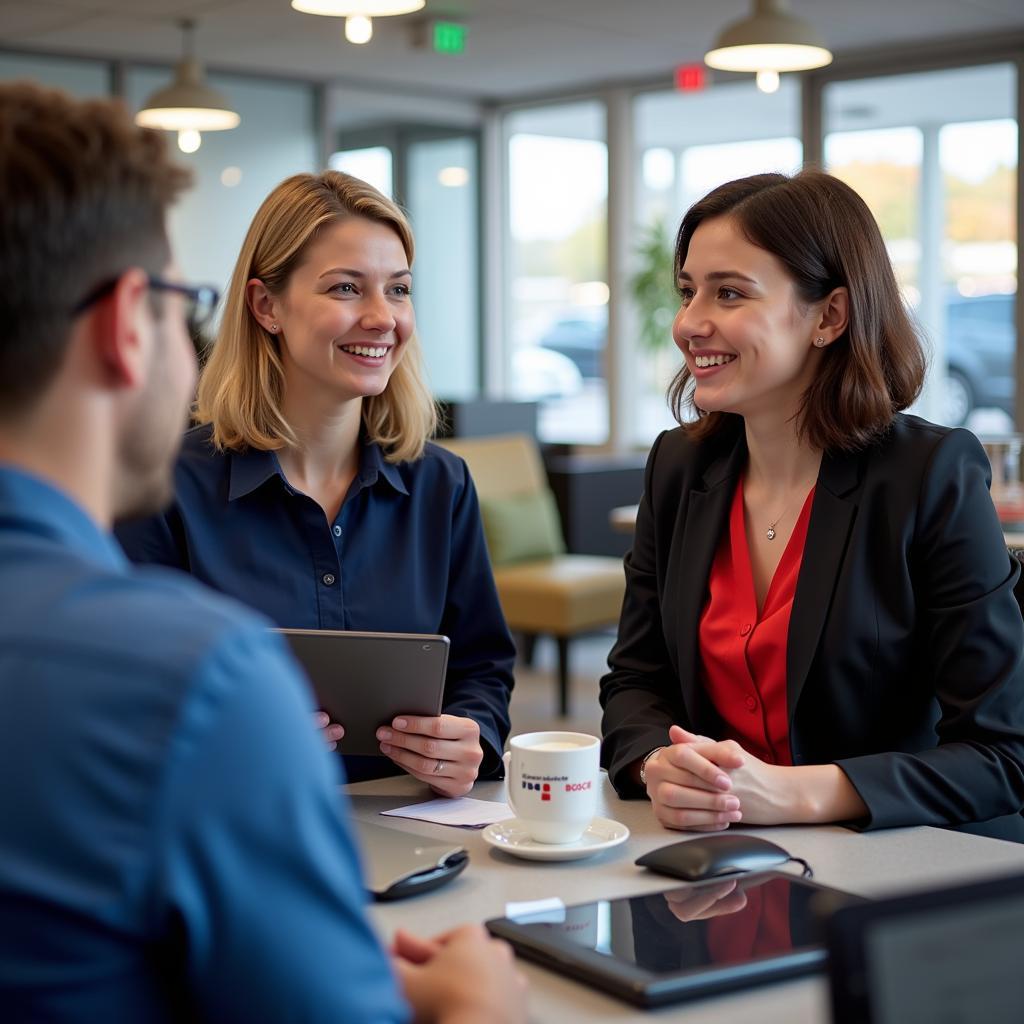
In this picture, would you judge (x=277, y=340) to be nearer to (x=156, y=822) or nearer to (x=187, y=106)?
(x=156, y=822)

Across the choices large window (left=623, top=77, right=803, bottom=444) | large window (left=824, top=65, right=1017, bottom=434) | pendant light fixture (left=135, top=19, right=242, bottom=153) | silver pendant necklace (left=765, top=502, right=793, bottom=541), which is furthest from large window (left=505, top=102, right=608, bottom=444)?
silver pendant necklace (left=765, top=502, right=793, bottom=541)

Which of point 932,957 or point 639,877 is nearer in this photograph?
point 932,957

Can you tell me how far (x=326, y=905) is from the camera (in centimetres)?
79

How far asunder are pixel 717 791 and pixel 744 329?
Result: 2.23 feet

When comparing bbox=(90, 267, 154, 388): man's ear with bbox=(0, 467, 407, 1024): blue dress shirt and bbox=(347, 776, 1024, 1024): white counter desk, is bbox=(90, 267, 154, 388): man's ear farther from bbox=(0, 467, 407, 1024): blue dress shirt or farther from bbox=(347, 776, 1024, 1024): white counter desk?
bbox=(347, 776, 1024, 1024): white counter desk

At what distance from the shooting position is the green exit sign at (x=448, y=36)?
23.6ft

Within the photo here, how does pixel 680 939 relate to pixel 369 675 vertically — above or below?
below

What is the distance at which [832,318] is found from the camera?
2.00 m

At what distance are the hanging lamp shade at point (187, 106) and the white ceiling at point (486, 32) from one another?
341mm

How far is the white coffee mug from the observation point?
148 cm

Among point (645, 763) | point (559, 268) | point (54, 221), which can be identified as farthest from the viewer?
point (559, 268)

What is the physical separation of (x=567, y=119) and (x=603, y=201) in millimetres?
731

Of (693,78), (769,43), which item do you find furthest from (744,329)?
(693,78)

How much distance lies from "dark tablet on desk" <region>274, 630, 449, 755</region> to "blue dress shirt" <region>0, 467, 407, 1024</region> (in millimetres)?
813
